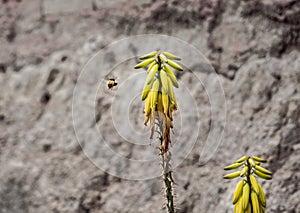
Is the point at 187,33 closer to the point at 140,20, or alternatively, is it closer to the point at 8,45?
the point at 140,20

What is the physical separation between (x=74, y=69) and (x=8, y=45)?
0.72 meters

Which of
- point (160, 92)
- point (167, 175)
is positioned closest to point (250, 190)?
point (167, 175)

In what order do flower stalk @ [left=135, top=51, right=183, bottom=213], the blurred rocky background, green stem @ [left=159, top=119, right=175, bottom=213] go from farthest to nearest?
the blurred rocky background → green stem @ [left=159, top=119, right=175, bottom=213] → flower stalk @ [left=135, top=51, right=183, bottom=213]

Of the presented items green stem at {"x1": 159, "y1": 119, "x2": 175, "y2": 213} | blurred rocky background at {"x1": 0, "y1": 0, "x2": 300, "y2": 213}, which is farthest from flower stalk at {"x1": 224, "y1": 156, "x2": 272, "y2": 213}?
blurred rocky background at {"x1": 0, "y1": 0, "x2": 300, "y2": 213}

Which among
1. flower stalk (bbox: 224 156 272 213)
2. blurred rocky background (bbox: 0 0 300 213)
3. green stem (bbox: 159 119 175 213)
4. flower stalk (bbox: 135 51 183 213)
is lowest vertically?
flower stalk (bbox: 224 156 272 213)

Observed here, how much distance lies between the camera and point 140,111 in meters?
4.54

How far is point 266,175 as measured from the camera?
2861 mm

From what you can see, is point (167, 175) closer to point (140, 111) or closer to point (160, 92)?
point (160, 92)

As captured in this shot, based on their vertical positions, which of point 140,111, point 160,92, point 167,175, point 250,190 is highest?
point 140,111

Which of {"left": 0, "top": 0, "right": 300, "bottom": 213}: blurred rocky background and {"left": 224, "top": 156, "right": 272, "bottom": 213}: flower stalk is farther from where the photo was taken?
{"left": 0, "top": 0, "right": 300, "bottom": 213}: blurred rocky background

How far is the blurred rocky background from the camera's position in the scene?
4.19 m

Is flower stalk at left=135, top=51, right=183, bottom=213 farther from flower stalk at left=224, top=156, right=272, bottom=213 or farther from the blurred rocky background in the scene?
the blurred rocky background

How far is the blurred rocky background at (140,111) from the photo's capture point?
419 cm

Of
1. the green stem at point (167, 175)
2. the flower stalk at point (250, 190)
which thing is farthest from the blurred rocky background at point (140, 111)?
the flower stalk at point (250, 190)
